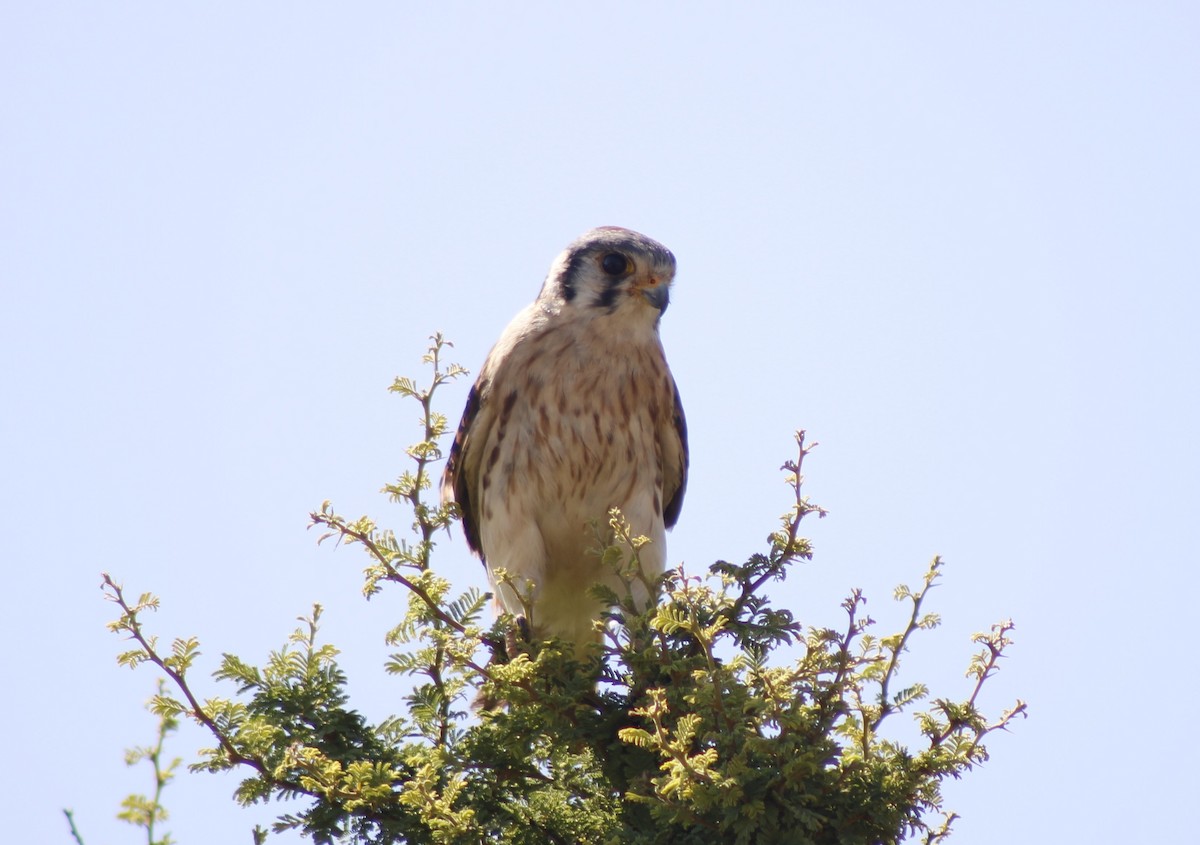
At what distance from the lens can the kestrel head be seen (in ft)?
15.8

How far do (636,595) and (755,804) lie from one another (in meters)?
1.64

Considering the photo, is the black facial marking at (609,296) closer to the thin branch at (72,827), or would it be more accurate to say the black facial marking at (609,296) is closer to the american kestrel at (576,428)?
the american kestrel at (576,428)

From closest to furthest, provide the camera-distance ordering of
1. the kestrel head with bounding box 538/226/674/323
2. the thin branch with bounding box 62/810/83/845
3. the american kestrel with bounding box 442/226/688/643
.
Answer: the thin branch with bounding box 62/810/83/845 → the american kestrel with bounding box 442/226/688/643 → the kestrel head with bounding box 538/226/674/323

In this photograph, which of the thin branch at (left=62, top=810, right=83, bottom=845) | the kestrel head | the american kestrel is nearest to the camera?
the thin branch at (left=62, top=810, right=83, bottom=845)

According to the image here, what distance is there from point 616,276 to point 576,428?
1.91 feet

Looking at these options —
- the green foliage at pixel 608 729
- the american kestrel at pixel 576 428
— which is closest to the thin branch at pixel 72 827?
the green foliage at pixel 608 729

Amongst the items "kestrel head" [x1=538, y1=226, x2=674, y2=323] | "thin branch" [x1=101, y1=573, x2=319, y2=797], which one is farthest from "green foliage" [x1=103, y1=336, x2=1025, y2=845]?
"kestrel head" [x1=538, y1=226, x2=674, y2=323]

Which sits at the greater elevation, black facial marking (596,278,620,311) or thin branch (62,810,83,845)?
black facial marking (596,278,620,311)

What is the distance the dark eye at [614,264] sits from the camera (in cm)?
485

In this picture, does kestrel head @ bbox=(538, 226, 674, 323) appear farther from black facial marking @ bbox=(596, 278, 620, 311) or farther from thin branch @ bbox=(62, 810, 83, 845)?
thin branch @ bbox=(62, 810, 83, 845)

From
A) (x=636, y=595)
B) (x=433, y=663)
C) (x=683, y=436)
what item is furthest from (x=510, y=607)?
(x=433, y=663)

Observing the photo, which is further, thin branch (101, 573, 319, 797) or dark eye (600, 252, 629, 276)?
dark eye (600, 252, 629, 276)

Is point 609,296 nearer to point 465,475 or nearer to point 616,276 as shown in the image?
point 616,276

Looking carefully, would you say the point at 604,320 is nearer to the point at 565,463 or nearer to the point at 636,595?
the point at 565,463
